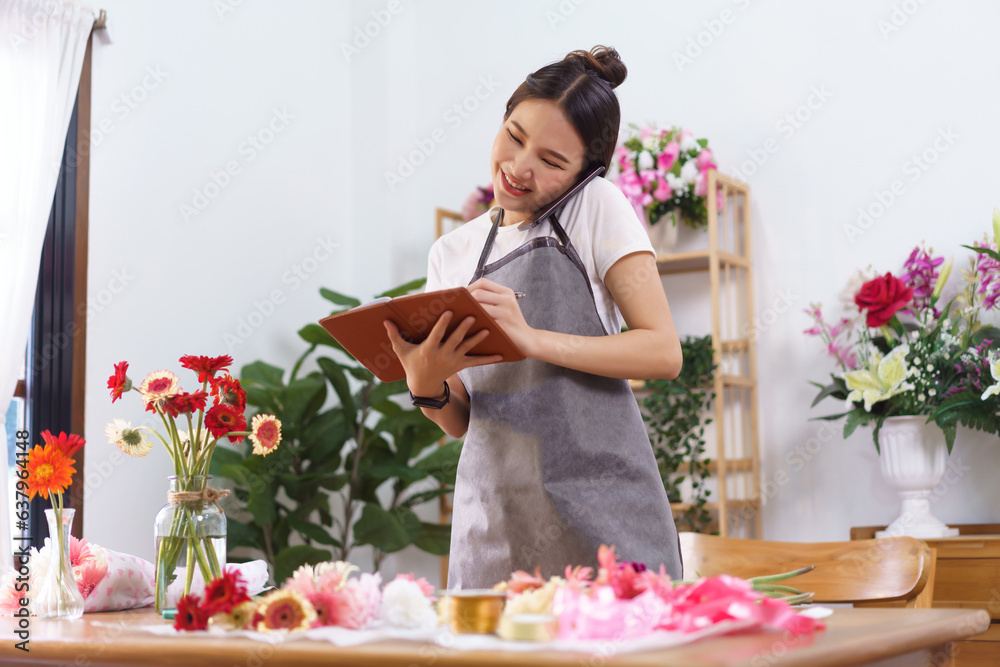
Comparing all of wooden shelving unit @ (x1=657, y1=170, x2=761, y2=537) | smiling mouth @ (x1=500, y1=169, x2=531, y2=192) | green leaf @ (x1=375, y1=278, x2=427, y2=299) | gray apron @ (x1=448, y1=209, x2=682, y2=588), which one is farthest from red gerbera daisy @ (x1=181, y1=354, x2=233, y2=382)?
wooden shelving unit @ (x1=657, y1=170, x2=761, y2=537)

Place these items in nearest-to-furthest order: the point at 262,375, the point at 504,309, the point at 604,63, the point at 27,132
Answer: the point at 504,309 < the point at 604,63 < the point at 27,132 < the point at 262,375

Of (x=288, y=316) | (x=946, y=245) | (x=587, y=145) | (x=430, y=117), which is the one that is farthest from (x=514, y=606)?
(x=430, y=117)

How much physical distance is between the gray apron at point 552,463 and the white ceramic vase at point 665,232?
7.22 ft

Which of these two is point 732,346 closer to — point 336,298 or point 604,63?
point 336,298

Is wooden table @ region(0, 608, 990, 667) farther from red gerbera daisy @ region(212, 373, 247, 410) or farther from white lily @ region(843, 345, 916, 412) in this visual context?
white lily @ region(843, 345, 916, 412)

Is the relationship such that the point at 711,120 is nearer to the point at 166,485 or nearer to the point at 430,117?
the point at 430,117

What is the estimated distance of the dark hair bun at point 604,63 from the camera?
54.7 inches

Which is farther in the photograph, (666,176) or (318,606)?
(666,176)

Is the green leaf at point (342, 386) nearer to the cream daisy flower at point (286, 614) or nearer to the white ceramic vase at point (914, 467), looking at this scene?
the white ceramic vase at point (914, 467)

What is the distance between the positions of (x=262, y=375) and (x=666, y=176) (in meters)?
1.54

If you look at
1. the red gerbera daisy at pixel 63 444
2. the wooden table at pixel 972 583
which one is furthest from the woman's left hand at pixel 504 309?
the wooden table at pixel 972 583

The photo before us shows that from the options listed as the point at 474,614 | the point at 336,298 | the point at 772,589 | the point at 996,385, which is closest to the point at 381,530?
the point at 336,298

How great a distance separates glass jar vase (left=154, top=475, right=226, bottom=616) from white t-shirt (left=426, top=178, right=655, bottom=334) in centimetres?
44

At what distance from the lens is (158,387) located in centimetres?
125
